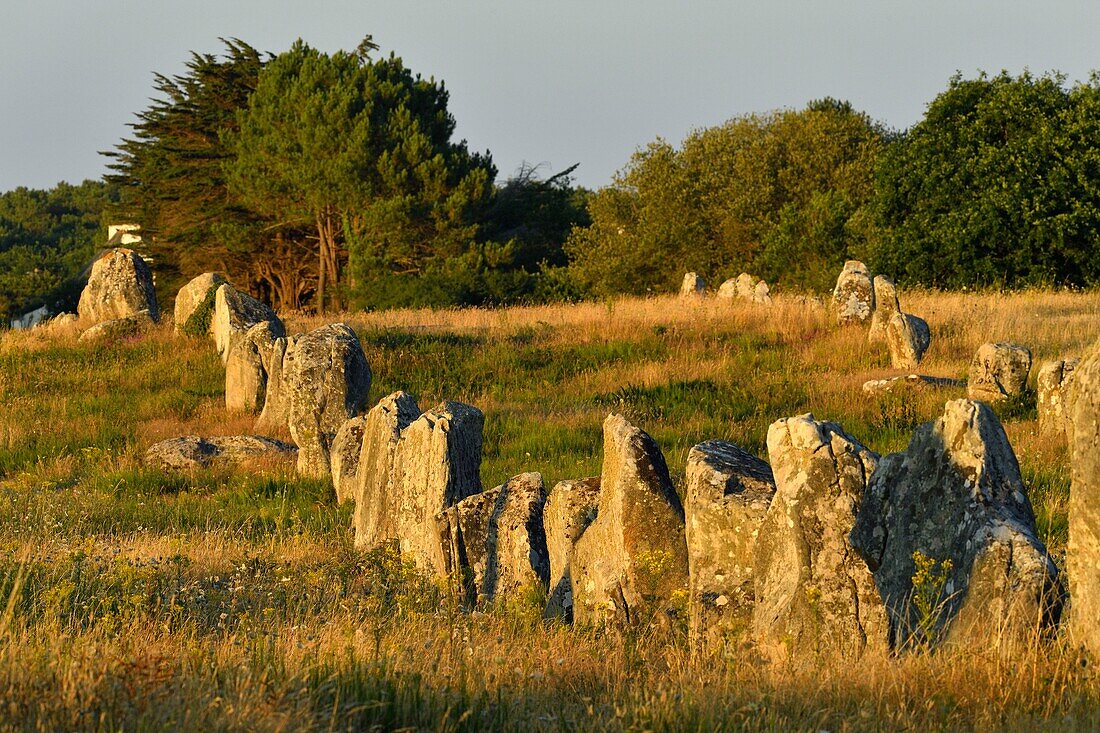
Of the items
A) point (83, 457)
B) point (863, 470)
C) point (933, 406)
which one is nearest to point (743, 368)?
point (933, 406)

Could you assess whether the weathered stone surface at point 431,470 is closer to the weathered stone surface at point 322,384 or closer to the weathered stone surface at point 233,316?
the weathered stone surface at point 322,384

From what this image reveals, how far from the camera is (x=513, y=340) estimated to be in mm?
25547

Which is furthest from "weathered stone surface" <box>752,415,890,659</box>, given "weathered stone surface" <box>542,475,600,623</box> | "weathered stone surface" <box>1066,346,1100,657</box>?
"weathered stone surface" <box>542,475,600,623</box>

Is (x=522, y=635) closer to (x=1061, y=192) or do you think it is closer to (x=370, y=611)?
(x=370, y=611)

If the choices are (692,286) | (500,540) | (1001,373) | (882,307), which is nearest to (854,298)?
(882,307)

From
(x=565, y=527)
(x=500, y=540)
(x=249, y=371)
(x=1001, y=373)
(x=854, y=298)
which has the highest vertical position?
(x=854, y=298)

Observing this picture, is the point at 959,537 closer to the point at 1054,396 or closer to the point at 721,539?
the point at 721,539

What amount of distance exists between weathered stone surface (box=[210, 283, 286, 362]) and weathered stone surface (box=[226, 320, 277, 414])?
1.81 m

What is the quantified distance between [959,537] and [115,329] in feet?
82.5

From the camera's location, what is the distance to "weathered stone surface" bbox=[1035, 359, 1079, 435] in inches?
613

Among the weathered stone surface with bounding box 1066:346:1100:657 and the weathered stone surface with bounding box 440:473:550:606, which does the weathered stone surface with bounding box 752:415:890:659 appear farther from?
the weathered stone surface with bounding box 440:473:550:606

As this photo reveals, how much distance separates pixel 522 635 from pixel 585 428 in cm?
1093

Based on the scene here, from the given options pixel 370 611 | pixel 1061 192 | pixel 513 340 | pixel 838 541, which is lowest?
pixel 370 611

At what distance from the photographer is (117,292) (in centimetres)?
3011
